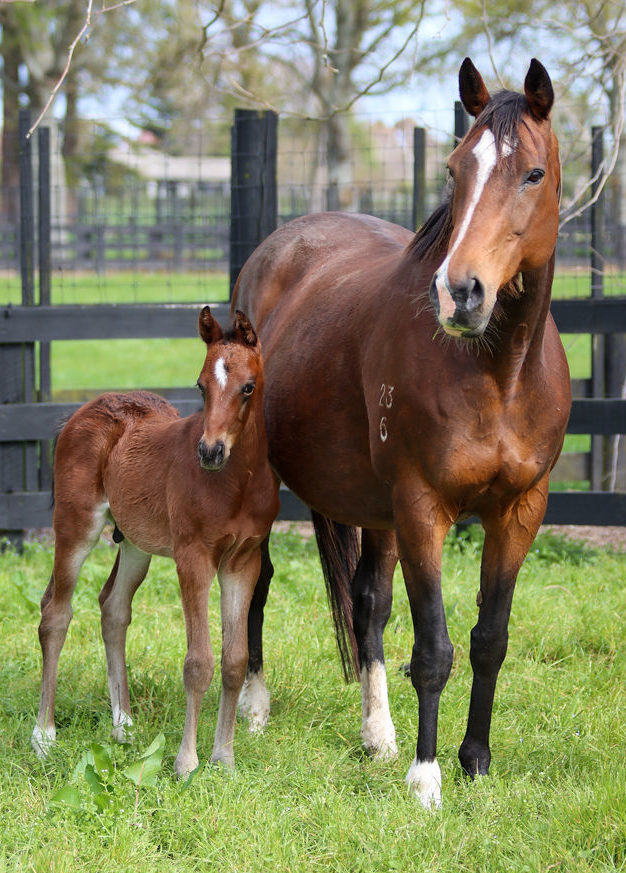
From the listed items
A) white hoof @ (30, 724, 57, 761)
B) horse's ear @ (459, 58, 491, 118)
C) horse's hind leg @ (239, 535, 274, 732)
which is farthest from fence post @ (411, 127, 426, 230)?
white hoof @ (30, 724, 57, 761)

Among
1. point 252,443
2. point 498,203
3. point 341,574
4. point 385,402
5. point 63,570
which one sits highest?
point 498,203

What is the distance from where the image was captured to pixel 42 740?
11.3 ft

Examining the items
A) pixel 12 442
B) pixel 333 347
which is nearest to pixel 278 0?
pixel 12 442

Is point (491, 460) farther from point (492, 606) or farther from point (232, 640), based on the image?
point (232, 640)

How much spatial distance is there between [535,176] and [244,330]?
1.05 m

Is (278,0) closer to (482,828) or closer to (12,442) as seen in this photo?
(12,442)

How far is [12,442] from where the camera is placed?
20.2 feet

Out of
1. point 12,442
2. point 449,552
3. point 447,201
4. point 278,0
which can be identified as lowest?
point 449,552

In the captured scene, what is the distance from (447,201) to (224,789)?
1.92 metres

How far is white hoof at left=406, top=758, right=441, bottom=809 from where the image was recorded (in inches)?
117

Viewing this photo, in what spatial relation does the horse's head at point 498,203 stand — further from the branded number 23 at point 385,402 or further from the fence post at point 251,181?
the fence post at point 251,181

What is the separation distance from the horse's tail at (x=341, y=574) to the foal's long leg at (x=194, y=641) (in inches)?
34.1

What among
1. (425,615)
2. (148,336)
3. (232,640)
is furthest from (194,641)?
(148,336)

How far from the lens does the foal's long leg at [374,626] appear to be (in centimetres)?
358
